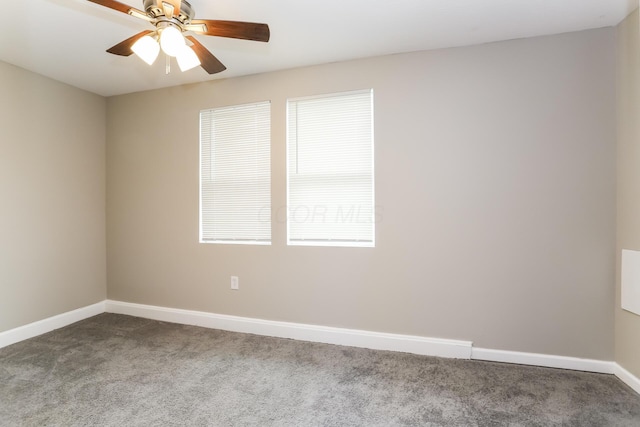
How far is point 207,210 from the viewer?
9.87ft

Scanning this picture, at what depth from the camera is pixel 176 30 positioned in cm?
160

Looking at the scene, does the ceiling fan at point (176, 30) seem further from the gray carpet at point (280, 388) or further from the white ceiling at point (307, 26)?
the gray carpet at point (280, 388)

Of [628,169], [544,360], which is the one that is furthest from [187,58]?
[544,360]

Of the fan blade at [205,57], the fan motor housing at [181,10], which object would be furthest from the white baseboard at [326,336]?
the fan motor housing at [181,10]

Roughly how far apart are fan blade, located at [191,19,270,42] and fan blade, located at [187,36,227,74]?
111mm

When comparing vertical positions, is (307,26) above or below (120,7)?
above

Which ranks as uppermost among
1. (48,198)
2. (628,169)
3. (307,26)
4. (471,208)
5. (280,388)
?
(307,26)

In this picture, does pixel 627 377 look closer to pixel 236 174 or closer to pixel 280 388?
pixel 280 388

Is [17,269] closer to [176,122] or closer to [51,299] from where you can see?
[51,299]

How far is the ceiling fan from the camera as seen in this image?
1.56 m

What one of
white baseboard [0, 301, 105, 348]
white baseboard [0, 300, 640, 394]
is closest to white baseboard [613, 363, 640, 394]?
white baseboard [0, 300, 640, 394]

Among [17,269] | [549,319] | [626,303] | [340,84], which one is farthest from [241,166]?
[626,303]

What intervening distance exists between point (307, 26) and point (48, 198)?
283 centimetres

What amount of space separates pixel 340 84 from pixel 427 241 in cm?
149
